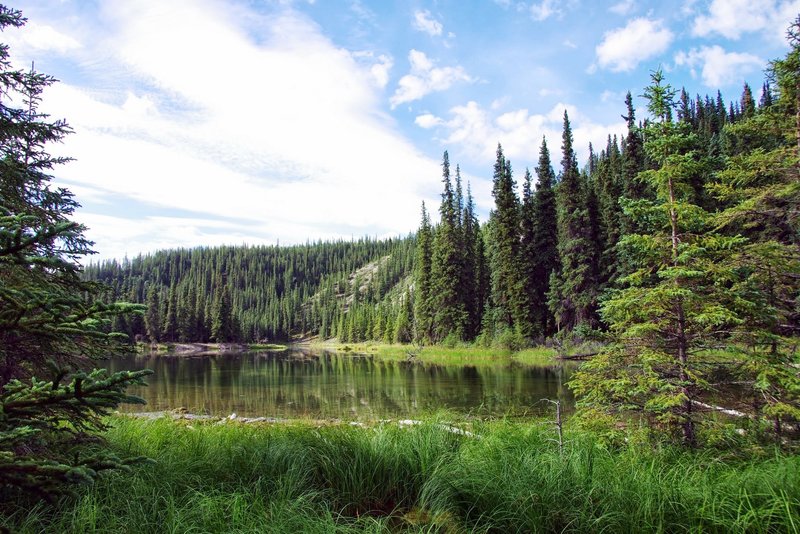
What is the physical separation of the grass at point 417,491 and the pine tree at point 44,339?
1.70 ft

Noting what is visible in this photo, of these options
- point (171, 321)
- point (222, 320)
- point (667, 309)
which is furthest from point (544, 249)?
point (171, 321)

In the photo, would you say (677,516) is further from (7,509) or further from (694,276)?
(7,509)

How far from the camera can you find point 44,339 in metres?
4.41

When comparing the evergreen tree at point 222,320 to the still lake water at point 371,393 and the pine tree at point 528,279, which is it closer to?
the still lake water at point 371,393

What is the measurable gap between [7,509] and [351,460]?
10.4 feet

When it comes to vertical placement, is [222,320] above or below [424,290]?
below

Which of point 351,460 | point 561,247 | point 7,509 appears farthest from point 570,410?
point 561,247

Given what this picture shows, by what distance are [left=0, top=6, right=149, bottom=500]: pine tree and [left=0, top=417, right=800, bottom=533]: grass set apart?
20.4 inches

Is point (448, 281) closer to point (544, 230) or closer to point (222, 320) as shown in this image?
point (544, 230)

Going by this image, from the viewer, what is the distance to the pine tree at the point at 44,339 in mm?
2762

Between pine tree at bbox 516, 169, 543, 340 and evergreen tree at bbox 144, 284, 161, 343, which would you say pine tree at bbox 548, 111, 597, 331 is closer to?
pine tree at bbox 516, 169, 543, 340

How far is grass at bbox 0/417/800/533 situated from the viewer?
3.70 metres

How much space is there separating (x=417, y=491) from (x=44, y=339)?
13.6 feet

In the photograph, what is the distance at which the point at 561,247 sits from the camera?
38500 mm
